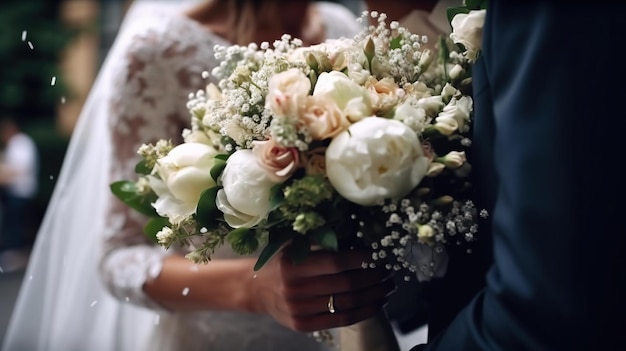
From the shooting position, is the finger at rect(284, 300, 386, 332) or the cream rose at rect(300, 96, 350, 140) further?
the finger at rect(284, 300, 386, 332)

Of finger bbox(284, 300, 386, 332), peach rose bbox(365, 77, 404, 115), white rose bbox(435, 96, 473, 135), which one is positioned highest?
peach rose bbox(365, 77, 404, 115)

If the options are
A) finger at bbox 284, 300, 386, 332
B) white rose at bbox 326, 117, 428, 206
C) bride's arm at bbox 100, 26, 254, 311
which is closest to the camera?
white rose at bbox 326, 117, 428, 206

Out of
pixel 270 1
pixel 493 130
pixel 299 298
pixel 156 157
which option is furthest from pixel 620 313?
pixel 270 1

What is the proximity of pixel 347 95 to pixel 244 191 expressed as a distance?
18 cm

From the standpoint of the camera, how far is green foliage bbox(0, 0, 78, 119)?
10234mm

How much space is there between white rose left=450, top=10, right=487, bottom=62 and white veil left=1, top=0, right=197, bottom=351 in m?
1.03

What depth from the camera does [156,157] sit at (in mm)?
1140

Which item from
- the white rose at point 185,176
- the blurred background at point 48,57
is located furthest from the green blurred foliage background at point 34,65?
the white rose at point 185,176

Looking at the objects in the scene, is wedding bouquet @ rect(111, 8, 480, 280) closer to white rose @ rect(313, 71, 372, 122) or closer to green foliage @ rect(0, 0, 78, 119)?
white rose @ rect(313, 71, 372, 122)

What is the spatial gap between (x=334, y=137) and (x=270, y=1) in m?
0.98

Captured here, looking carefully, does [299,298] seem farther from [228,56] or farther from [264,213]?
[228,56]

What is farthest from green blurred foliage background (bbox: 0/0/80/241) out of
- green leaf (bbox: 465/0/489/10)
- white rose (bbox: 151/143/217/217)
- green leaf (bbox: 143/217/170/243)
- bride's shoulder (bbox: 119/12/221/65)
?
green leaf (bbox: 465/0/489/10)

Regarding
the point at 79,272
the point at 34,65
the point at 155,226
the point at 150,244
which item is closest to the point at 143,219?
the point at 150,244

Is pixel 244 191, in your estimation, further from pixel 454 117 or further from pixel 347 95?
pixel 454 117
